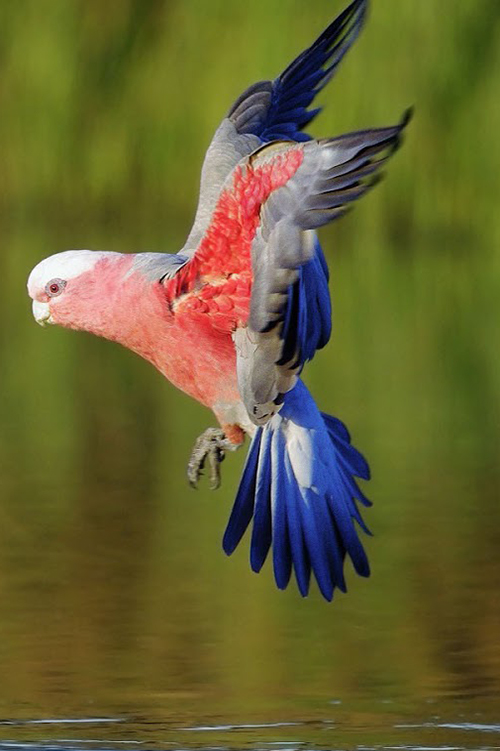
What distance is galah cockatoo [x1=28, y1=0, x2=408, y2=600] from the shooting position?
544cm

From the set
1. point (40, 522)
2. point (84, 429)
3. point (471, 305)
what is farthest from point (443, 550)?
point (471, 305)

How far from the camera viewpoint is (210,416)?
419 inches

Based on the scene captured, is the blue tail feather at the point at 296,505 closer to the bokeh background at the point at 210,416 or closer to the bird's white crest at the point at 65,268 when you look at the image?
the bokeh background at the point at 210,416

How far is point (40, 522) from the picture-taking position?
840 centimetres

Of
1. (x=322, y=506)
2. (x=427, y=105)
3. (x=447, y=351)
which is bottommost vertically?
(x=322, y=506)

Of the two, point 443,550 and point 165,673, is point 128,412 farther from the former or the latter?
point 165,673


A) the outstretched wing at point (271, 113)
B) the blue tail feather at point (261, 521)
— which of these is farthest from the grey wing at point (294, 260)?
the outstretched wing at point (271, 113)

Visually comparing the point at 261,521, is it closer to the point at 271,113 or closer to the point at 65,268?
the point at 65,268

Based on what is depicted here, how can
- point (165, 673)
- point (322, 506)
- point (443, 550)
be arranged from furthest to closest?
point (443, 550) → point (165, 673) → point (322, 506)

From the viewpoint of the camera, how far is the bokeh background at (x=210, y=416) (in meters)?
6.34

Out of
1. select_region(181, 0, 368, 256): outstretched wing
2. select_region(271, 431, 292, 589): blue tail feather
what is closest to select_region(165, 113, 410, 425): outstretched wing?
select_region(271, 431, 292, 589): blue tail feather

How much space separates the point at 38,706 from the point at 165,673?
0.48 meters

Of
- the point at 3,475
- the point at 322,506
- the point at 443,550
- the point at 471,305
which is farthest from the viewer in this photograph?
the point at 471,305

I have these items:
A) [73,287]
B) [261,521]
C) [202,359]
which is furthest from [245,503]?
[73,287]
